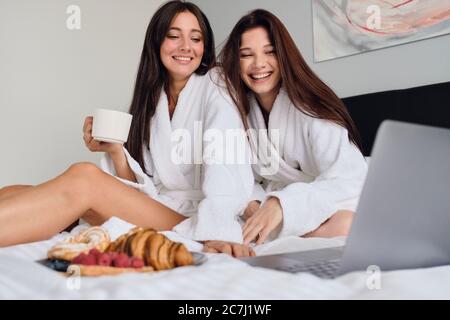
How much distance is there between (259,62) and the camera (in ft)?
5.31

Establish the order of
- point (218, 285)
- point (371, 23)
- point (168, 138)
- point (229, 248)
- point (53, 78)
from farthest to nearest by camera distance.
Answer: point (53, 78), point (371, 23), point (168, 138), point (229, 248), point (218, 285)

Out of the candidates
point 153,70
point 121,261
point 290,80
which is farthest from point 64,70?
point 121,261

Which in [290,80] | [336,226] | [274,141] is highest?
[290,80]

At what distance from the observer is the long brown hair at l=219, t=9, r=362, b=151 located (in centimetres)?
157

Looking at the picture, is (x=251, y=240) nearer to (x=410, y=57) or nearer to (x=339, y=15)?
(x=410, y=57)

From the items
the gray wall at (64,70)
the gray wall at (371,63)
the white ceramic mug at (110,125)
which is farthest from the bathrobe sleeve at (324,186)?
the gray wall at (64,70)

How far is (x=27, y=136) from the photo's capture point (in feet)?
9.12

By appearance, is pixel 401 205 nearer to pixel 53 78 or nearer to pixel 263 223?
pixel 263 223

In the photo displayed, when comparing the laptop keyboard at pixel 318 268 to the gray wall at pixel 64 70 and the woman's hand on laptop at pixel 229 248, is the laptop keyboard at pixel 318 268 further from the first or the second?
the gray wall at pixel 64 70

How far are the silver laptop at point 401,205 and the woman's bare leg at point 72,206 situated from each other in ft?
2.27

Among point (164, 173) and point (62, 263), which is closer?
point (62, 263)

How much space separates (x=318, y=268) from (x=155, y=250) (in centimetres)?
26

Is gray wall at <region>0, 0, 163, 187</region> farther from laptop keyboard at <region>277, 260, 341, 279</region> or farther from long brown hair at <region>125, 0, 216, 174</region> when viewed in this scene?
laptop keyboard at <region>277, 260, 341, 279</region>

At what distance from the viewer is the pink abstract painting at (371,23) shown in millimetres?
2010
